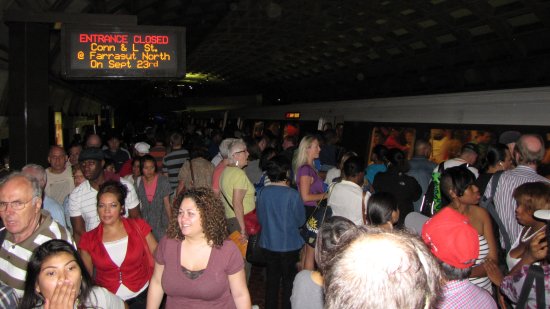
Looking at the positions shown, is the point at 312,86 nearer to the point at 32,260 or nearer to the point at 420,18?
the point at 420,18

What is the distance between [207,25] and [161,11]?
5106mm

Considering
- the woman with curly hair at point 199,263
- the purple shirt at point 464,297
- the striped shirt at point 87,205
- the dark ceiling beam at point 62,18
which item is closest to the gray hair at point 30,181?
the woman with curly hair at point 199,263

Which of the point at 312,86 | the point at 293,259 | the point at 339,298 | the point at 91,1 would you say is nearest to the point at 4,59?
the point at 91,1

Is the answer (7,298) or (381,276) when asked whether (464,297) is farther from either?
(7,298)

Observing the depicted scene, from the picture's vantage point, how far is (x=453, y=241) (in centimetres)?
242

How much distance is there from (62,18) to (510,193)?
18.7 ft

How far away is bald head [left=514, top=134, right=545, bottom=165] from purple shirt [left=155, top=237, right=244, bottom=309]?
10.3 feet

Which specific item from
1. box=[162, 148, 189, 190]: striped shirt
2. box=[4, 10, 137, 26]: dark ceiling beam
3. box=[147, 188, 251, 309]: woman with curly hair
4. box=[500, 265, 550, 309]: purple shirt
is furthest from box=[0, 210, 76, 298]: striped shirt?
box=[162, 148, 189, 190]: striped shirt

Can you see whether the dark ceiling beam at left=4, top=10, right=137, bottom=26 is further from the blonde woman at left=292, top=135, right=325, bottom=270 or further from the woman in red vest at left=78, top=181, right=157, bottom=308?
the woman in red vest at left=78, top=181, right=157, bottom=308

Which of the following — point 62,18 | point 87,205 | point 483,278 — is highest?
point 62,18

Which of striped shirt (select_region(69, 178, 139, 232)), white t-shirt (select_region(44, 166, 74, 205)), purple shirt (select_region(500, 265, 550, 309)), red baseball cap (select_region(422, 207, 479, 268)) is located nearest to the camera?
red baseball cap (select_region(422, 207, 479, 268))

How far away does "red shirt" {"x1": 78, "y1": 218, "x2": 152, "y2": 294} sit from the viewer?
3.46m

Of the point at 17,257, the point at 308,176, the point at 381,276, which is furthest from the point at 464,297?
the point at 308,176

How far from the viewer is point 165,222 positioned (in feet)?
18.5
